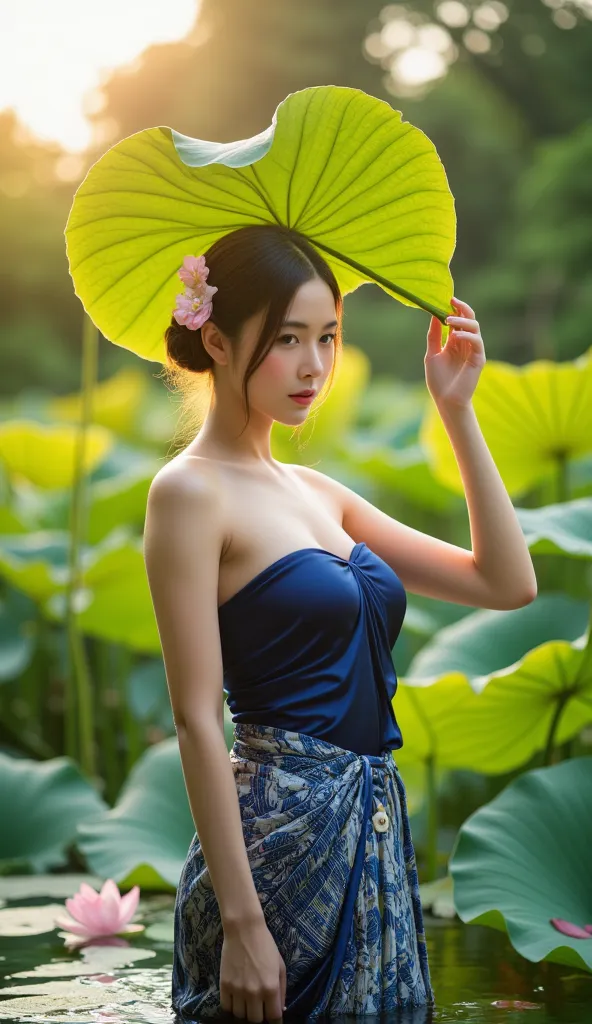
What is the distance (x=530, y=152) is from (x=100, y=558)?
8567mm

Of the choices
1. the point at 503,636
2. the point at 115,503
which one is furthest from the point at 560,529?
the point at 115,503

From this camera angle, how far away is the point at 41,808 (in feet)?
9.16

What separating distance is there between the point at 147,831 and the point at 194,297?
4.41ft

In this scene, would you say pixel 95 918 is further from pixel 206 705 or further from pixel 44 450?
pixel 44 450

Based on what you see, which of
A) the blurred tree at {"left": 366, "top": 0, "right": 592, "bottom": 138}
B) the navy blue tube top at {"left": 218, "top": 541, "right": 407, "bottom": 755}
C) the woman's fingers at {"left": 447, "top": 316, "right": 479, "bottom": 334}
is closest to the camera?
the navy blue tube top at {"left": 218, "top": 541, "right": 407, "bottom": 755}

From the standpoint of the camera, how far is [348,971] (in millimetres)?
1368

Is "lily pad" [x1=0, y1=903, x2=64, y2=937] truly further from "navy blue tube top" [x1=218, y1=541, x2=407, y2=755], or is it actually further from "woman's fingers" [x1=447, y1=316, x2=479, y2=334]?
"woman's fingers" [x1=447, y1=316, x2=479, y2=334]

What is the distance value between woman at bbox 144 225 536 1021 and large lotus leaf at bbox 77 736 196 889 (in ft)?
2.60

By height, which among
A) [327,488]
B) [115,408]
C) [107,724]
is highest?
[115,408]

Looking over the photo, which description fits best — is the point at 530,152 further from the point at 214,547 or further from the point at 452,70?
the point at 214,547

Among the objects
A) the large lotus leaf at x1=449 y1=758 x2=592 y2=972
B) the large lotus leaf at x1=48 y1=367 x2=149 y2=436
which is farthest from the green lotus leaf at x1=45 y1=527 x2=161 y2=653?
the large lotus leaf at x1=48 y1=367 x2=149 y2=436

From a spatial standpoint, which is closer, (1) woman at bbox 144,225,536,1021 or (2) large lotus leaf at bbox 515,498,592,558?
(1) woman at bbox 144,225,536,1021

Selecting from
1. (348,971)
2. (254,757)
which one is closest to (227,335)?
(254,757)

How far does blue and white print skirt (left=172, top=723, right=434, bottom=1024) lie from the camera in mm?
1366
